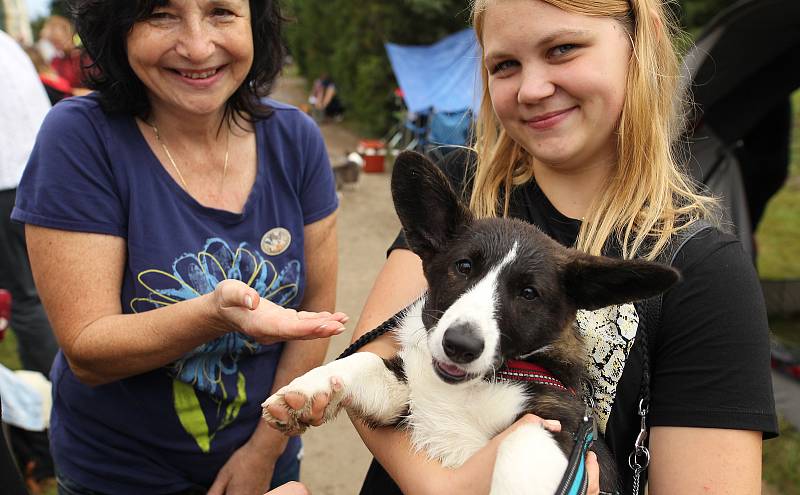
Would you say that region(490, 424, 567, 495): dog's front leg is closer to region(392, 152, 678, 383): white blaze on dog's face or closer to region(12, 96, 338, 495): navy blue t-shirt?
region(392, 152, 678, 383): white blaze on dog's face

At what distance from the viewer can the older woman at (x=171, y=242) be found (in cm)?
200

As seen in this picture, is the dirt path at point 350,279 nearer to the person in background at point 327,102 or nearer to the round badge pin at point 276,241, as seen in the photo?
the round badge pin at point 276,241

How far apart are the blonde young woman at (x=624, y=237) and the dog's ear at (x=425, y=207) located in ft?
0.46

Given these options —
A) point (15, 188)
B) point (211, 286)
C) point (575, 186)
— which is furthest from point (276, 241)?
point (15, 188)

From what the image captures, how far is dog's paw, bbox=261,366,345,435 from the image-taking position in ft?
5.80

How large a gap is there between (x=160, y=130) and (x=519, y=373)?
152 centimetres

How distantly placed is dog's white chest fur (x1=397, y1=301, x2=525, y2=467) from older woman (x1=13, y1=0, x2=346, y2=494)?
505 mm

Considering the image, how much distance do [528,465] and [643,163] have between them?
3.27 ft

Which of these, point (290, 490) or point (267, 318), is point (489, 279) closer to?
point (267, 318)

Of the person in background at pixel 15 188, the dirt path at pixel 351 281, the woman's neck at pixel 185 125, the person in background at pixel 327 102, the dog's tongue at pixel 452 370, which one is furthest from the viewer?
the person in background at pixel 327 102

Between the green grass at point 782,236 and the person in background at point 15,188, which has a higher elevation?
the person in background at point 15,188

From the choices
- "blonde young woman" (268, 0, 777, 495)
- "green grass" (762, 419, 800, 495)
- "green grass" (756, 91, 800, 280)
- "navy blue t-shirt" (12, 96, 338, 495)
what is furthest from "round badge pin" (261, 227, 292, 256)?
"green grass" (756, 91, 800, 280)

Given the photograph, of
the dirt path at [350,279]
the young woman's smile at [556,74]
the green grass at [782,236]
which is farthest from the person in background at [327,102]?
the young woman's smile at [556,74]

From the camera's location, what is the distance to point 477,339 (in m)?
1.72
